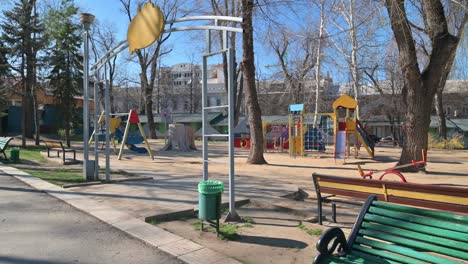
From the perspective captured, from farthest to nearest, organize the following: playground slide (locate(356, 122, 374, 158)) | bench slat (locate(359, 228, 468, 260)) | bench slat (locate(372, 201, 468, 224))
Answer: playground slide (locate(356, 122, 374, 158))
bench slat (locate(372, 201, 468, 224))
bench slat (locate(359, 228, 468, 260))

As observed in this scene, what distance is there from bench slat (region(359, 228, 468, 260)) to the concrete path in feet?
7.37

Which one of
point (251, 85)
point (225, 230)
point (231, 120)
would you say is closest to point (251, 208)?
point (225, 230)

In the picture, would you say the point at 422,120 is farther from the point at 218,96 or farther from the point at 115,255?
the point at 218,96

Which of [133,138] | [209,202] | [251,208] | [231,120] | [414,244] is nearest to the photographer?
[414,244]

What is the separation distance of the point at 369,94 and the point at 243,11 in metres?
42.3

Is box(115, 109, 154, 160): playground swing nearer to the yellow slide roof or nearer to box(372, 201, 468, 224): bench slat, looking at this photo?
the yellow slide roof

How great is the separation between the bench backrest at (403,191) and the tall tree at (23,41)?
2321 centimetres

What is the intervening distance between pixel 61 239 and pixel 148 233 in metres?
1.18

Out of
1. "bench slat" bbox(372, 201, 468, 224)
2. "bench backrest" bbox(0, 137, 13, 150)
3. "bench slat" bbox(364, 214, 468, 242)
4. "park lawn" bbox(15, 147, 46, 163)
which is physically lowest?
"park lawn" bbox(15, 147, 46, 163)

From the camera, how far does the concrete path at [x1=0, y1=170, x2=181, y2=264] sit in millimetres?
4789

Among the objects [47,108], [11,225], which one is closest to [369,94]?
[47,108]

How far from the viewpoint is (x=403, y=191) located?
5098mm

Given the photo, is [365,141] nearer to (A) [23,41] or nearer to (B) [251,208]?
(B) [251,208]

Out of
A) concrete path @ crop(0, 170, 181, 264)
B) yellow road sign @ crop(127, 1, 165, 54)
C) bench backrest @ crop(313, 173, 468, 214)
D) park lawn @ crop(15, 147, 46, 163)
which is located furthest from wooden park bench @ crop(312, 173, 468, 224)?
park lawn @ crop(15, 147, 46, 163)
